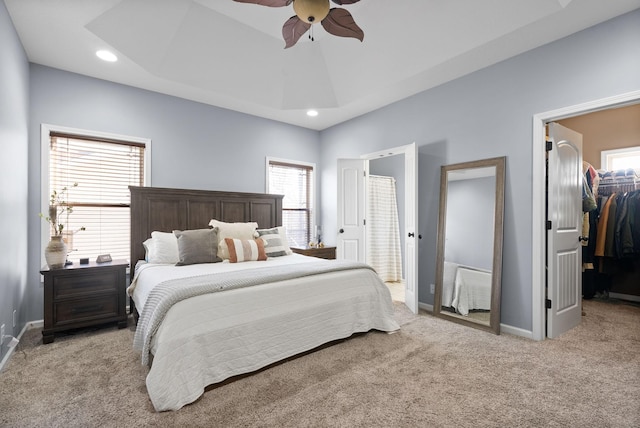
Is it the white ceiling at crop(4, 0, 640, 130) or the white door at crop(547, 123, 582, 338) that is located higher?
the white ceiling at crop(4, 0, 640, 130)

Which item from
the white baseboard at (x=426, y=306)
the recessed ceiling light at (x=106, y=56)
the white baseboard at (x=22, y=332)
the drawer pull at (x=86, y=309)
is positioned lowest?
the white baseboard at (x=426, y=306)

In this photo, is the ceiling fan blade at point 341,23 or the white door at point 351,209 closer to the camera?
the ceiling fan blade at point 341,23

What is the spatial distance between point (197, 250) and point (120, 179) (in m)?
1.51

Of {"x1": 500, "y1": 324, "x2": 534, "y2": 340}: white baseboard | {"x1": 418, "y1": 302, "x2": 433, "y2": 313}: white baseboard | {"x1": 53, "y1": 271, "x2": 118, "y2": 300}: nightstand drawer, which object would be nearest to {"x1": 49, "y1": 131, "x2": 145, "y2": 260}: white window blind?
{"x1": 53, "y1": 271, "x2": 118, "y2": 300}: nightstand drawer

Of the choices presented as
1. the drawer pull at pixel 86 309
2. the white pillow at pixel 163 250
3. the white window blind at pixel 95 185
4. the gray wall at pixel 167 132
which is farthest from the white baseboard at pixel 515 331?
the white window blind at pixel 95 185

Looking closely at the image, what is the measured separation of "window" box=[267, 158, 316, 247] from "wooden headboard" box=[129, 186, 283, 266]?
447 mm

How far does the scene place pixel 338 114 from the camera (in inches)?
191

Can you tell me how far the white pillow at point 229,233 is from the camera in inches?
138

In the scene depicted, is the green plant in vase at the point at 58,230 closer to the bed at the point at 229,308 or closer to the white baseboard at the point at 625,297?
the bed at the point at 229,308

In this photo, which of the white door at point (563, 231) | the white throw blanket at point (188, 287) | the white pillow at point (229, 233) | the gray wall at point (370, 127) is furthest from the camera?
the white pillow at point (229, 233)

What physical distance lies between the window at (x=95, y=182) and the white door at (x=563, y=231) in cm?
457

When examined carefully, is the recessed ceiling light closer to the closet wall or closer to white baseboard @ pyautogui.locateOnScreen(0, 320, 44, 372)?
white baseboard @ pyautogui.locateOnScreen(0, 320, 44, 372)

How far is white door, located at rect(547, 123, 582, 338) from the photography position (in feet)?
9.93

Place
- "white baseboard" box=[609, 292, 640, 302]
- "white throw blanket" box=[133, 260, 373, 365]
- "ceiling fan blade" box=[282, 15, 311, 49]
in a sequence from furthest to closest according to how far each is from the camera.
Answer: "white baseboard" box=[609, 292, 640, 302]
"ceiling fan blade" box=[282, 15, 311, 49]
"white throw blanket" box=[133, 260, 373, 365]
